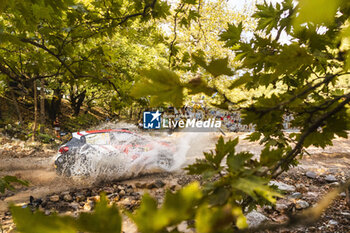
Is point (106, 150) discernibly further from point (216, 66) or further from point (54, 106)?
point (54, 106)

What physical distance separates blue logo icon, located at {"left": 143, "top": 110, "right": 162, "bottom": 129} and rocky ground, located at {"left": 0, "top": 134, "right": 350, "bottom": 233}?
4.30 m

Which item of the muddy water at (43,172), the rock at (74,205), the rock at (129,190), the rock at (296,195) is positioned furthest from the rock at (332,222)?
the rock at (74,205)

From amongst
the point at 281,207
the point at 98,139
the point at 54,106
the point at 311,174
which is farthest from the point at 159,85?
the point at 54,106

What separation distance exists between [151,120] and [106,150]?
210 inches

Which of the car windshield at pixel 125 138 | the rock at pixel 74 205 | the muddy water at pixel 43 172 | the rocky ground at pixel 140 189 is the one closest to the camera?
the rocky ground at pixel 140 189

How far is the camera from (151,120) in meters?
10.5

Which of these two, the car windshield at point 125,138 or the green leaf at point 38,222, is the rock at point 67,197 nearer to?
the car windshield at point 125,138

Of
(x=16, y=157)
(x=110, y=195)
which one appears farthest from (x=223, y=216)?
(x=16, y=157)

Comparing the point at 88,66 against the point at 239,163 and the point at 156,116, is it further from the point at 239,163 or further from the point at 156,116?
the point at 156,116

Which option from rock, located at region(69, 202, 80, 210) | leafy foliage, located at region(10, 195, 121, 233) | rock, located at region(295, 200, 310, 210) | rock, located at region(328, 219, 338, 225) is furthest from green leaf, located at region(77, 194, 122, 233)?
rock, located at region(69, 202, 80, 210)

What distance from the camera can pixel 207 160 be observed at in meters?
0.56

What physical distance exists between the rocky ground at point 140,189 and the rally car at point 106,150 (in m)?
0.34

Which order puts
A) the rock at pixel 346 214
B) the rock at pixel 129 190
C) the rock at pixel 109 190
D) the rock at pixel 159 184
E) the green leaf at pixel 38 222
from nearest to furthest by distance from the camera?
the green leaf at pixel 38 222 → the rock at pixel 346 214 → the rock at pixel 109 190 → the rock at pixel 129 190 → the rock at pixel 159 184

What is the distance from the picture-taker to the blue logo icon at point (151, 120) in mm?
10484
